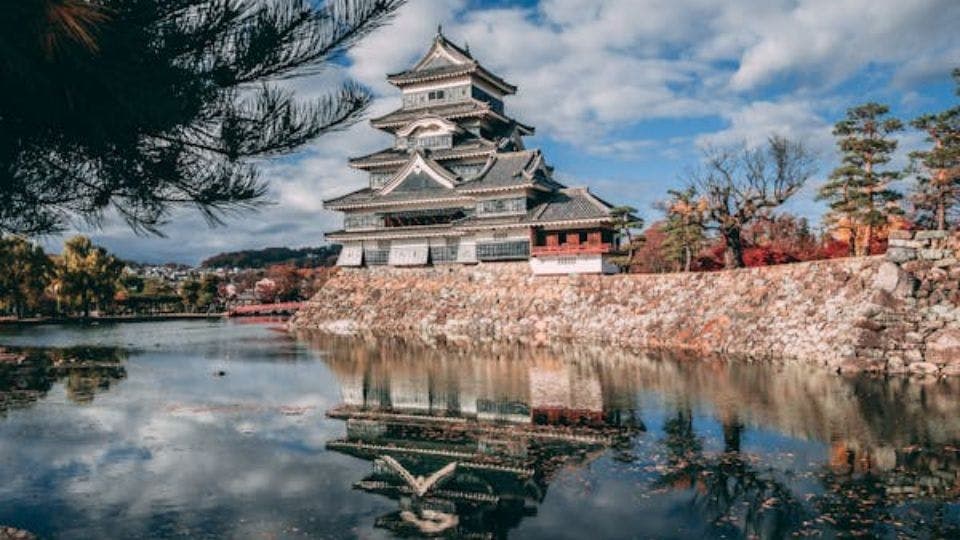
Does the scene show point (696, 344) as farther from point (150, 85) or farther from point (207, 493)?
point (150, 85)

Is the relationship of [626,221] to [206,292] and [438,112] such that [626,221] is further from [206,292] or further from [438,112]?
[206,292]

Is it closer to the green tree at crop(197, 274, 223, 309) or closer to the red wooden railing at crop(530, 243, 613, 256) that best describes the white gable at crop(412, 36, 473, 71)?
the red wooden railing at crop(530, 243, 613, 256)

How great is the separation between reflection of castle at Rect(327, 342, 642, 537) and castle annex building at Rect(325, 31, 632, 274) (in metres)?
15.7

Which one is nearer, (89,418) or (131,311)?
(89,418)

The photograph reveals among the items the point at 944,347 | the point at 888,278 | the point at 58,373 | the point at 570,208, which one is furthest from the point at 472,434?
the point at 570,208

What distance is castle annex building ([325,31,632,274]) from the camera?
36688 millimetres

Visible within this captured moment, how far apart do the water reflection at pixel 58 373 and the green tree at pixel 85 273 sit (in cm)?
2746

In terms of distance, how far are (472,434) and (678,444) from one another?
3726 mm

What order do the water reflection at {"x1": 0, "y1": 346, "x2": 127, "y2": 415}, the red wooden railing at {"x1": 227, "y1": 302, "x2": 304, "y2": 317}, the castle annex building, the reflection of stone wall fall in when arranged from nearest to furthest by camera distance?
the reflection of stone wall
the water reflection at {"x1": 0, "y1": 346, "x2": 127, "y2": 415}
the castle annex building
the red wooden railing at {"x1": 227, "y1": 302, "x2": 304, "y2": 317}

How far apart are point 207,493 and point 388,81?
132ft

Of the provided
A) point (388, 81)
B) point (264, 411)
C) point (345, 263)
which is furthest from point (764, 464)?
point (388, 81)

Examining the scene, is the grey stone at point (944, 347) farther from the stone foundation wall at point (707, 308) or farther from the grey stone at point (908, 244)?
the grey stone at point (908, 244)

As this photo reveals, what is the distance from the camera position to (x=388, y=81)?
46.0 meters

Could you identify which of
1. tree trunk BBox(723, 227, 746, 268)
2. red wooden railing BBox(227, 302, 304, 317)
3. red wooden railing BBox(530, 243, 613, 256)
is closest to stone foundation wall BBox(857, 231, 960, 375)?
tree trunk BBox(723, 227, 746, 268)
